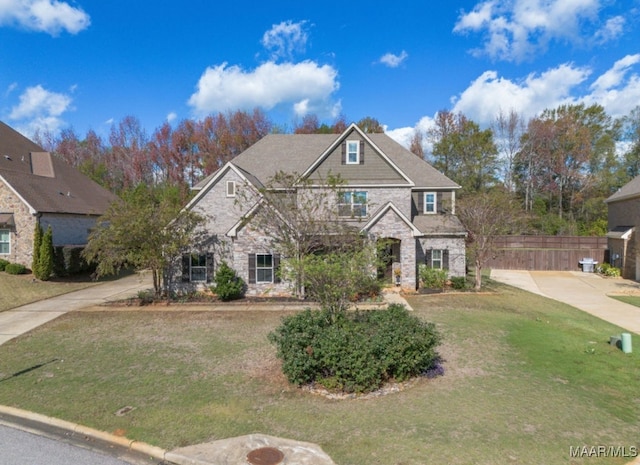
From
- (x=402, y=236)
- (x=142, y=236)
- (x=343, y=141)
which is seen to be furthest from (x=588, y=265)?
(x=142, y=236)

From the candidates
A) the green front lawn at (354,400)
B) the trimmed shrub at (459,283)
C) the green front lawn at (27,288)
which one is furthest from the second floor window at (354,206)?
the green front lawn at (27,288)

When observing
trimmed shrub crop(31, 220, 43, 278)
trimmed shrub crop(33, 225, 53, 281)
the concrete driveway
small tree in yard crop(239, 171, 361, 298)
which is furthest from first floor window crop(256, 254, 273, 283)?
the concrete driveway

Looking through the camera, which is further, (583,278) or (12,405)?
(583,278)

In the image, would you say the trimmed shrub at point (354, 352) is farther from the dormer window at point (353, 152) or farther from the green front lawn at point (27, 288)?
the green front lawn at point (27, 288)

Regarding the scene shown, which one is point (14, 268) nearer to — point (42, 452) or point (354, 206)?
point (354, 206)

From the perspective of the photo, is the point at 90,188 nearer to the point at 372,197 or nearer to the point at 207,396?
the point at 372,197

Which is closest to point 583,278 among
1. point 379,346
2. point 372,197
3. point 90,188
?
point 372,197
